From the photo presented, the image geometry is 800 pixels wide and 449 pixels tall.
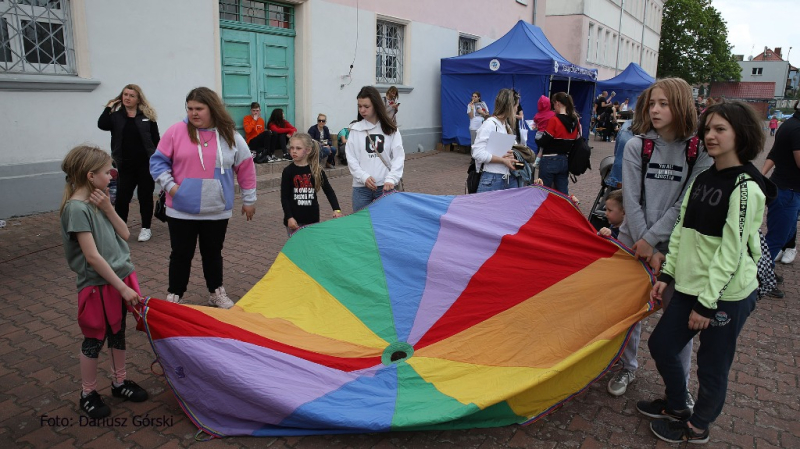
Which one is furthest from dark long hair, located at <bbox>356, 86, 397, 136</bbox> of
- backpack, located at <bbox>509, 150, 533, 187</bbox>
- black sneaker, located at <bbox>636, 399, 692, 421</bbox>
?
black sneaker, located at <bbox>636, 399, 692, 421</bbox>

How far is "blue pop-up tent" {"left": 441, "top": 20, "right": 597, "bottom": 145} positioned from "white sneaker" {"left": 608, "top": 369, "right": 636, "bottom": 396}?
12.7 meters

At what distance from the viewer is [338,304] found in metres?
4.04

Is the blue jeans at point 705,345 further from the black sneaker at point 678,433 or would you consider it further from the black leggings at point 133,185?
the black leggings at point 133,185

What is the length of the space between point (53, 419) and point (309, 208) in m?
2.51

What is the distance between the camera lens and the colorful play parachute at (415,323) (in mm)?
3021

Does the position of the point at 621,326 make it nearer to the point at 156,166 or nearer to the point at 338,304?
the point at 338,304

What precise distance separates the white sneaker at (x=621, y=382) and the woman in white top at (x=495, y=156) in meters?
2.65

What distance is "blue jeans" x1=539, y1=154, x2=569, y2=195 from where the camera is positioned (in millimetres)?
7184

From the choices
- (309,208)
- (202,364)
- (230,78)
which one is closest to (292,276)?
(309,208)

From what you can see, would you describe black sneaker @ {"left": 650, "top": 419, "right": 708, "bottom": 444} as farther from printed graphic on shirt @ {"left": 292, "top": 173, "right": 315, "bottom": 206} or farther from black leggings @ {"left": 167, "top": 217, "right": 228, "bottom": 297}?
black leggings @ {"left": 167, "top": 217, "right": 228, "bottom": 297}

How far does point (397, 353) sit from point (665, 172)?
1974 mm

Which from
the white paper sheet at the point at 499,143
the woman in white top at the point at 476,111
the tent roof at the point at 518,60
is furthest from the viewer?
the tent roof at the point at 518,60

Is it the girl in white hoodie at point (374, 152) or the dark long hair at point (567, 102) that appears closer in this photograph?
the girl in white hoodie at point (374, 152)

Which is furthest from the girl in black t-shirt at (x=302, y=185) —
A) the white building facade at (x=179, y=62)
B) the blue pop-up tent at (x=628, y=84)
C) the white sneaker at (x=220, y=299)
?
the blue pop-up tent at (x=628, y=84)
